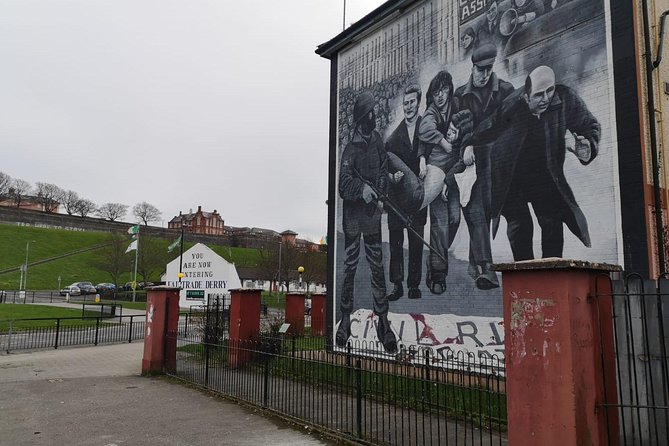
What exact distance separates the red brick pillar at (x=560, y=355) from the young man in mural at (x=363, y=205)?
9418 millimetres

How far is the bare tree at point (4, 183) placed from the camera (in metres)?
97.2

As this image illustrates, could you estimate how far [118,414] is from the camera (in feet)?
29.5

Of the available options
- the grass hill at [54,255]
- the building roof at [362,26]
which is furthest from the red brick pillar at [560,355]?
the grass hill at [54,255]

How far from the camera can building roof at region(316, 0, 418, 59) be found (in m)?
14.9

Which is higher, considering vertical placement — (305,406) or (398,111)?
(398,111)

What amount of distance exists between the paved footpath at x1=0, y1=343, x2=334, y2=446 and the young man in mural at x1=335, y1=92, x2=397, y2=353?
5.63 metres

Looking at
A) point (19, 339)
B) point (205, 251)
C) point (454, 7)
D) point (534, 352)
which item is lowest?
point (19, 339)

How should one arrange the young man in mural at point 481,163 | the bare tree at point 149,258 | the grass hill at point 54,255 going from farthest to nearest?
the grass hill at point 54,255 < the bare tree at point 149,258 < the young man in mural at point 481,163

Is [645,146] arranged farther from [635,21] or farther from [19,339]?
[19,339]

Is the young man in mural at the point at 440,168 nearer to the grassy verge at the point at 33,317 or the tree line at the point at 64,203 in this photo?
the grassy verge at the point at 33,317

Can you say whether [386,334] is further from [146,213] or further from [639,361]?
[146,213]

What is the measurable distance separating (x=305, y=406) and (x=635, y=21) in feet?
31.0

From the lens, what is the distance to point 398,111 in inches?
576

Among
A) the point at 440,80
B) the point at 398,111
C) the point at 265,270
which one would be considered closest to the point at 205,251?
the point at 398,111
